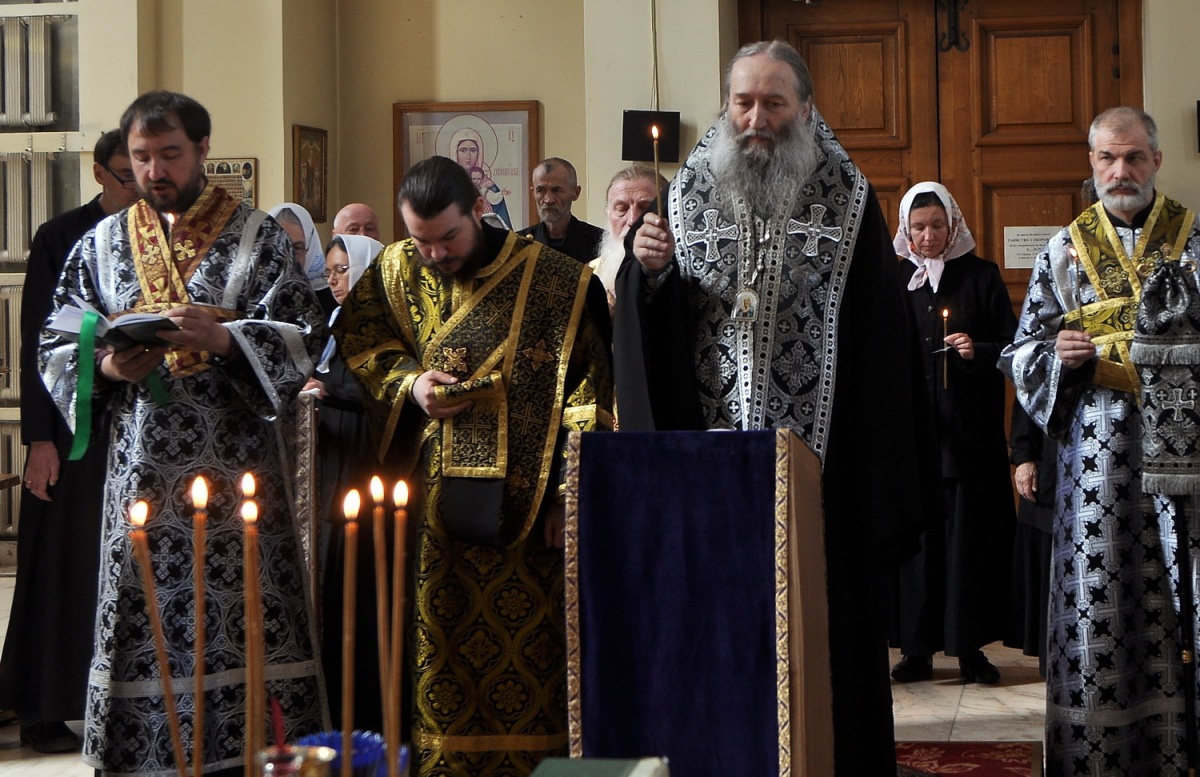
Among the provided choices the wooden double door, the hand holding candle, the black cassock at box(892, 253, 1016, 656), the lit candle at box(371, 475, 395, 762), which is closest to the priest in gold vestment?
the lit candle at box(371, 475, 395, 762)

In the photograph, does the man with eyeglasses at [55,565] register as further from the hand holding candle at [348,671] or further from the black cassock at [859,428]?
the hand holding candle at [348,671]

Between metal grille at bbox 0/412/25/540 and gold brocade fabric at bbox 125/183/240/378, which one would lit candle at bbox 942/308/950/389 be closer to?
gold brocade fabric at bbox 125/183/240/378

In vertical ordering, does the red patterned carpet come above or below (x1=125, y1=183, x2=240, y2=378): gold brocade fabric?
below

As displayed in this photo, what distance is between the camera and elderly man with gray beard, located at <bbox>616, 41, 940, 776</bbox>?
332 centimetres

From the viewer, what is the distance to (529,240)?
389 cm

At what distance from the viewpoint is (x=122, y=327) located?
3.28 metres

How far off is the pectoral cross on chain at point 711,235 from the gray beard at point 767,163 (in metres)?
0.08

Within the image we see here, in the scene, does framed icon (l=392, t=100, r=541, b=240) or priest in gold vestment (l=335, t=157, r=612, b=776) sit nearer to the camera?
priest in gold vestment (l=335, t=157, r=612, b=776)

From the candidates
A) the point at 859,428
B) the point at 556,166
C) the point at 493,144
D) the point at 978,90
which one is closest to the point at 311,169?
the point at 493,144

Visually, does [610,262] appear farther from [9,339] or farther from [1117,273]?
[9,339]

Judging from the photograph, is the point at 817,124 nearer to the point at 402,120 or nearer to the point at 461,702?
the point at 461,702

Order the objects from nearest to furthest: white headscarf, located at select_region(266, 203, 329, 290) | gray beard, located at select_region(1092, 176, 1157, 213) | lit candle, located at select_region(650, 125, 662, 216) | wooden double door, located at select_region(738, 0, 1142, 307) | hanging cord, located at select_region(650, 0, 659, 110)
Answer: lit candle, located at select_region(650, 125, 662, 216) < gray beard, located at select_region(1092, 176, 1157, 213) < white headscarf, located at select_region(266, 203, 329, 290) < hanging cord, located at select_region(650, 0, 659, 110) < wooden double door, located at select_region(738, 0, 1142, 307)

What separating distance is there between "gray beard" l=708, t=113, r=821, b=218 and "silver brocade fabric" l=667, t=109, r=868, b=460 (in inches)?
0.8

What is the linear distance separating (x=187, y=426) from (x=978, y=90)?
217 inches
